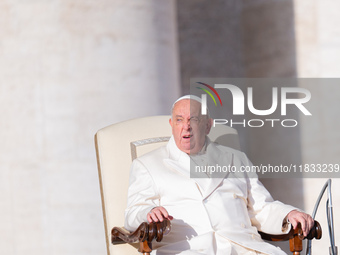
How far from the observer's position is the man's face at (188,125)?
3098mm

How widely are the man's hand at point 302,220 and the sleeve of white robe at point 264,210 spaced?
5 cm

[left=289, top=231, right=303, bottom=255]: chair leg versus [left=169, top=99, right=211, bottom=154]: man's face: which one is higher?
[left=169, top=99, right=211, bottom=154]: man's face

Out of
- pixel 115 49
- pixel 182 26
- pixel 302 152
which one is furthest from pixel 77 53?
pixel 302 152

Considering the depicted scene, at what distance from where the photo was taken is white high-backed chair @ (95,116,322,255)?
318 centimetres

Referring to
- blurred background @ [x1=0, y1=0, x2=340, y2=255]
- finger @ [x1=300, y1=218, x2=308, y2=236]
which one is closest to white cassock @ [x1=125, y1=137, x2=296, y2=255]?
finger @ [x1=300, y1=218, x2=308, y2=236]

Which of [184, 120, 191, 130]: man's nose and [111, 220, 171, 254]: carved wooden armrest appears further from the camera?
[184, 120, 191, 130]: man's nose

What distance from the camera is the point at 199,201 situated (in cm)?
302

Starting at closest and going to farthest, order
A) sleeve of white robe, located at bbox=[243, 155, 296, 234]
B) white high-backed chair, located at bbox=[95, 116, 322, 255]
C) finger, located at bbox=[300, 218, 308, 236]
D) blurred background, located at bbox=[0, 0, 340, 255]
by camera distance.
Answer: finger, located at bbox=[300, 218, 308, 236], sleeve of white robe, located at bbox=[243, 155, 296, 234], white high-backed chair, located at bbox=[95, 116, 322, 255], blurred background, located at bbox=[0, 0, 340, 255]

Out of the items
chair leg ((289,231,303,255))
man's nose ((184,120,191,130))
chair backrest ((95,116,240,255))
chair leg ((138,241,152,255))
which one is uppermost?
man's nose ((184,120,191,130))

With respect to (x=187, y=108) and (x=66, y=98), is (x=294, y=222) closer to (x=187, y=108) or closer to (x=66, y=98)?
(x=187, y=108)

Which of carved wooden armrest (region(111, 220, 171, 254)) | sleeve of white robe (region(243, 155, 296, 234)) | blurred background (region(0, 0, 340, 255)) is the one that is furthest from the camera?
blurred background (region(0, 0, 340, 255))

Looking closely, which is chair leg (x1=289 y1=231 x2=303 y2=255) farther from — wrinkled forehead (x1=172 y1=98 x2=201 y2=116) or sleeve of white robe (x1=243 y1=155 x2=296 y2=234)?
wrinkled forehead (x1=172 y1=98 x2=201 y2=116)

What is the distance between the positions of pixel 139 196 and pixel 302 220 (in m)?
0.73

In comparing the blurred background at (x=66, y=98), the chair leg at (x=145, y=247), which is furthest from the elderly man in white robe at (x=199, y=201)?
the blurred background at (x=66, y=98)
